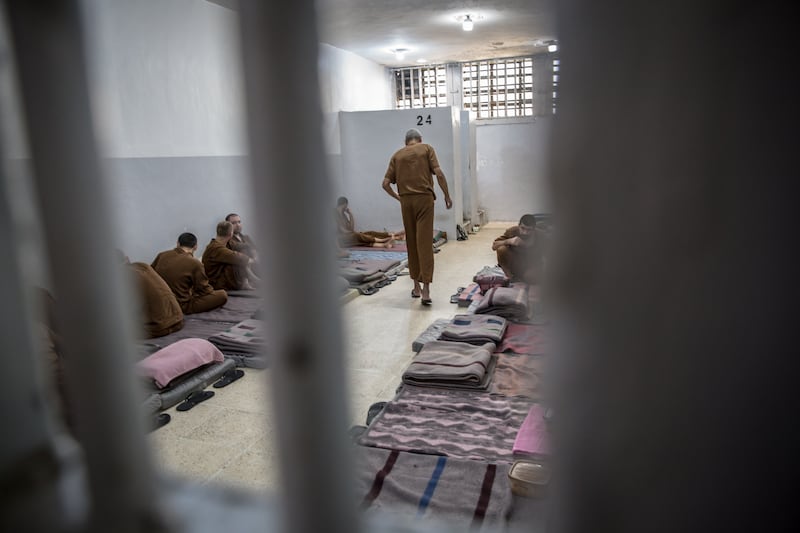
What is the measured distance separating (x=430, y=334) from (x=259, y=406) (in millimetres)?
1339

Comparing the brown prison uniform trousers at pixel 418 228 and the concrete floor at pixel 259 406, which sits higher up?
the brown prison uniform trousers at pixel 418 228

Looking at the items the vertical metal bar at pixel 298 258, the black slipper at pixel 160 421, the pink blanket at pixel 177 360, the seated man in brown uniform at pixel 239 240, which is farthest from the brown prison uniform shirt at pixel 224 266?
the vertical metal bar at pixel 298 258

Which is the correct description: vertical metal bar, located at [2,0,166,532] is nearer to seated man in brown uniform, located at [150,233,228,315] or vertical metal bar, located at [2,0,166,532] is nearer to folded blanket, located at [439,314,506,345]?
folded blanket, located at [439,314,506,345]

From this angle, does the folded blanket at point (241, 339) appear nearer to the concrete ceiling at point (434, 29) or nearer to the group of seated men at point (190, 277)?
the group of seated men at point (190, 277)

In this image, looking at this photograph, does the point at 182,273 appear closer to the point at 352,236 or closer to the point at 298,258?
the point at 352,236

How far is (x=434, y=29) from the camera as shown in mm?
7793

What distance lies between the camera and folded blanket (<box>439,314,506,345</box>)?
3.51 metres

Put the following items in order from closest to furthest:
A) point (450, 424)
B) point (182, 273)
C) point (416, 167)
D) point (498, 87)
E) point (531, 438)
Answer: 1. point (531, 438)
2. point (450, 424)
3. point (182, 273)
4. point (416, 167)
5. point (498, 87)

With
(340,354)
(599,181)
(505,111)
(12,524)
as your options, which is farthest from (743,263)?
(505,111)

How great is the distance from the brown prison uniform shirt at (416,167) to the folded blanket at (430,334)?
4.72 ft

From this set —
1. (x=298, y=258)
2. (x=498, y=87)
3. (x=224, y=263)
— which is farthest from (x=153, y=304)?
(x=498, y=87)

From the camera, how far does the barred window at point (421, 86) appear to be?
10875 mm

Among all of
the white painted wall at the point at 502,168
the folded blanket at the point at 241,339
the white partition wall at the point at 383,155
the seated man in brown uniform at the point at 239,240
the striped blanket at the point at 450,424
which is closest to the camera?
the striped blanket at the point at 450,424

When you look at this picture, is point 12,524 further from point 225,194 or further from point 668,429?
point 225,194
